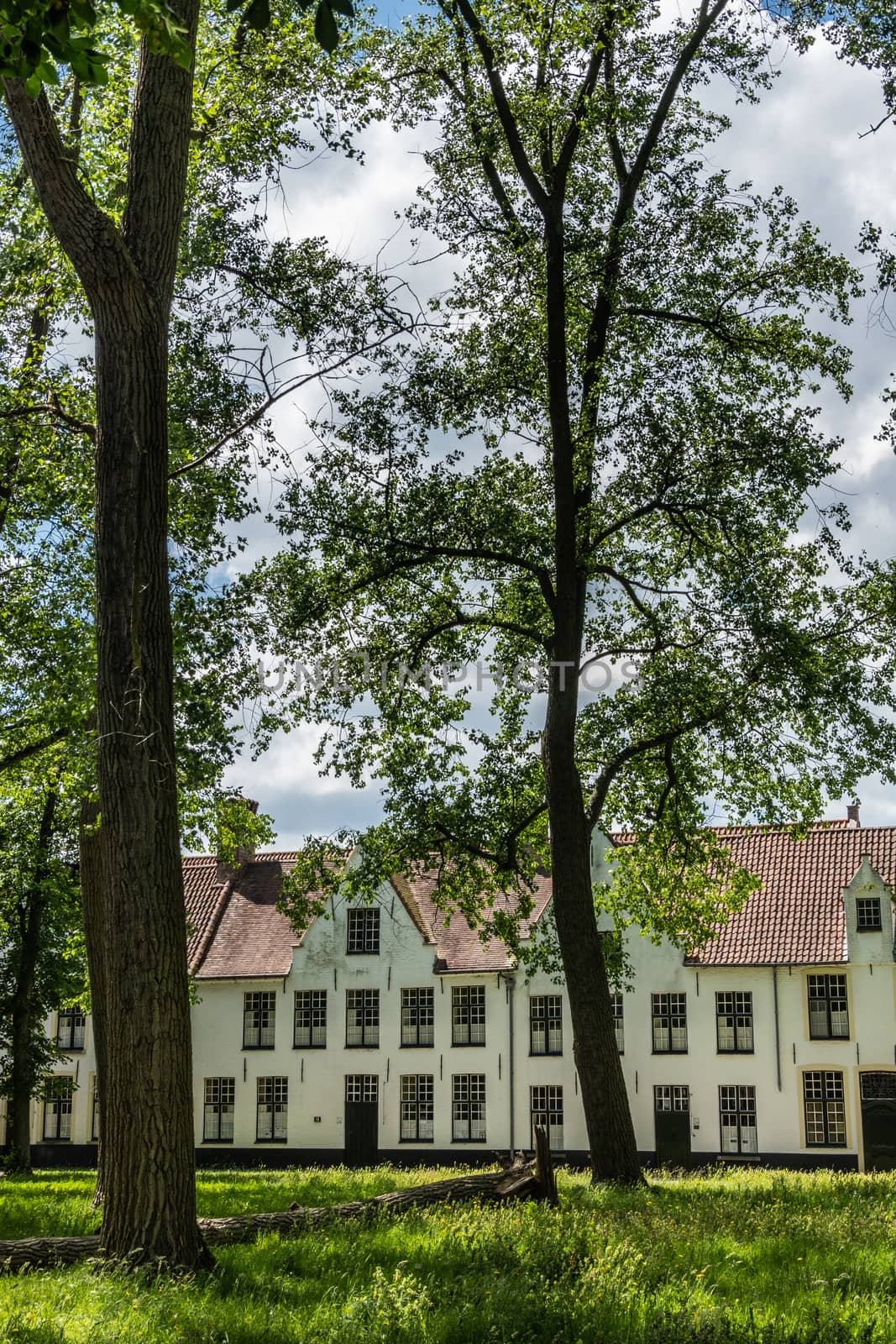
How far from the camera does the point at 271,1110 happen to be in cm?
4369

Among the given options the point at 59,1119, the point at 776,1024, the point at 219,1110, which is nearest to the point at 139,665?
the point at 776,1024

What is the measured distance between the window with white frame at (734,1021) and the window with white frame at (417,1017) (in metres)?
9.22

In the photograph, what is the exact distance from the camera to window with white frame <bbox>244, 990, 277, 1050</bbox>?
44.2m

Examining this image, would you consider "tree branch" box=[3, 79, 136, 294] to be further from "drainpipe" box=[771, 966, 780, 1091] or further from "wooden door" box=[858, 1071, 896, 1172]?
"wooden door" box=[858, 1071, 896, 1172]

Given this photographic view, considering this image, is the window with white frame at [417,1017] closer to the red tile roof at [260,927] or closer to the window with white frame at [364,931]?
the red tile roof at [260,927]

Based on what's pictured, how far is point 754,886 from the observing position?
21453 millimetres

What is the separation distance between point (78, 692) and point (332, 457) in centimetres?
487

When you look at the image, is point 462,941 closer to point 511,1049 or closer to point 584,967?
point 511,1049

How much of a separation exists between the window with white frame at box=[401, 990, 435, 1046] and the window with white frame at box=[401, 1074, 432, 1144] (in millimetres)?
1103

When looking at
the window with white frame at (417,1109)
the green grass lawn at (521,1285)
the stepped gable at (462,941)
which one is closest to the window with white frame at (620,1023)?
the stepped gable at (462,941)

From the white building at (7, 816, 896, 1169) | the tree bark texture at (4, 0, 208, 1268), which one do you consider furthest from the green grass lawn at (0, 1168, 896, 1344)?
the white building at (7, 816, 896, 1169)

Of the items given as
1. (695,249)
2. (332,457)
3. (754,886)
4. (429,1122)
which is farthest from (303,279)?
(429,1122)

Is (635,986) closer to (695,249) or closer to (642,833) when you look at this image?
(642,833)

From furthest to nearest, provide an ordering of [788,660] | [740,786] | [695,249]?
[740,786] < [695,249] < [788,660]
